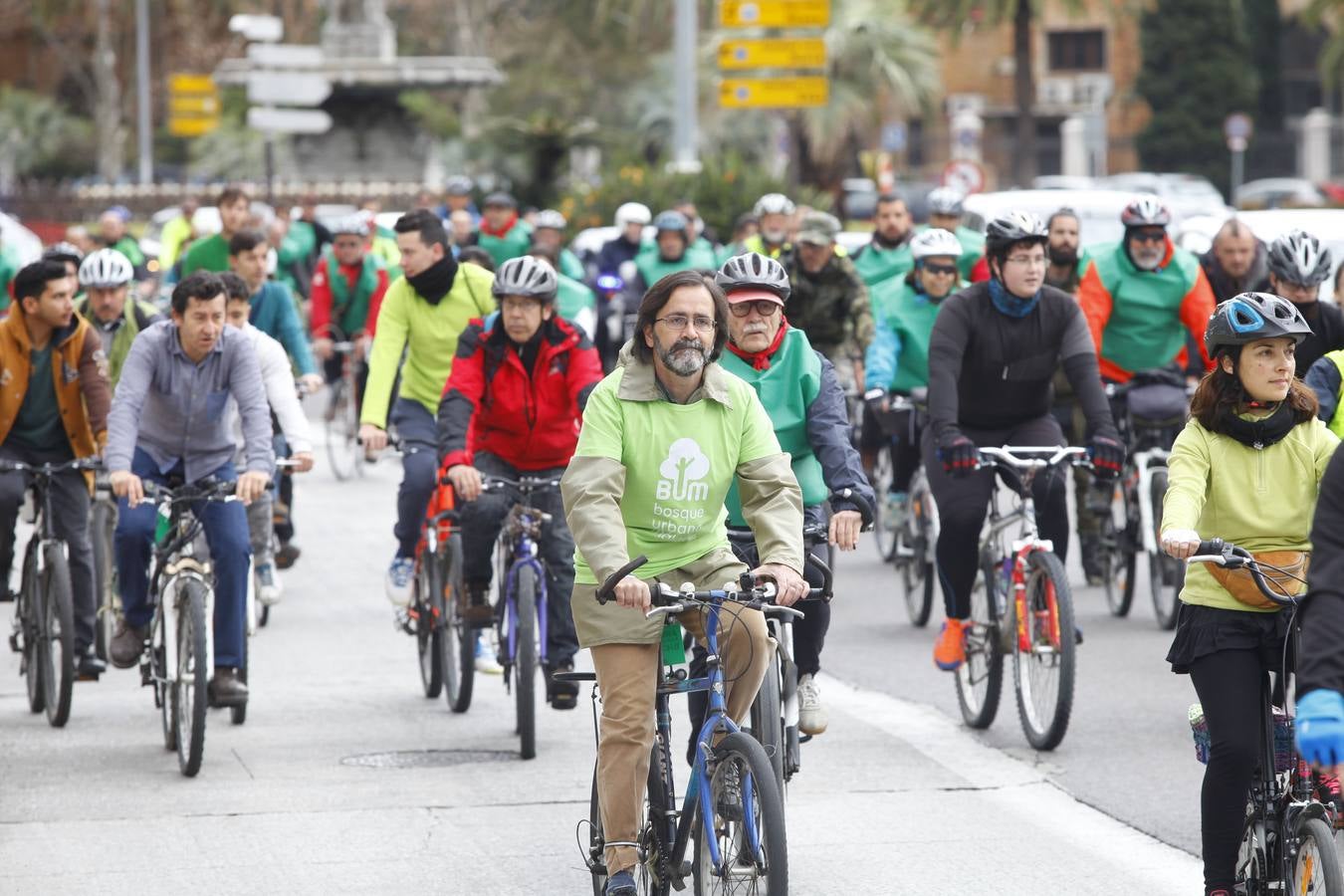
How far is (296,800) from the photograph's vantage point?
8.08 meters

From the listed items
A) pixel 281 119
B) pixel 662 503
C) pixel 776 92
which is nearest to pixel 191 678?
pixel 662 503

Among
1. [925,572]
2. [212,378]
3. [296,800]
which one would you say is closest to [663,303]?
[296,800]

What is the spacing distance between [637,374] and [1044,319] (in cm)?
347

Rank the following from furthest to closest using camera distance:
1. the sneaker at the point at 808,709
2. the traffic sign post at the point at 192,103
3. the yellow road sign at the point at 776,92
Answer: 1. the traffic sign post at the point at 192,103
2. the yellow road sign at the point at 776,92
3. the sneaker at the point at 808,709

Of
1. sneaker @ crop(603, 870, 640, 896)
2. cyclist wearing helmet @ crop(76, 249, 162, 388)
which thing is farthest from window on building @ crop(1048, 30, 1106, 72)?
sneaker @ crop(603, 870, 640, 896)

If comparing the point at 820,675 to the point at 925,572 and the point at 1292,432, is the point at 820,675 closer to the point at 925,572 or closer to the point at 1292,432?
the point at 925,572

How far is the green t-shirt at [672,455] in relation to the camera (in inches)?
234

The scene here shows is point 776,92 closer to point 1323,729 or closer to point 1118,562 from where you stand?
point 1118,562

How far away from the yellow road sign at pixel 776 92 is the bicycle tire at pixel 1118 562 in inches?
727

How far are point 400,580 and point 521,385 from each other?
5.98 ft

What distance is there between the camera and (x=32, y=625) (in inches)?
378

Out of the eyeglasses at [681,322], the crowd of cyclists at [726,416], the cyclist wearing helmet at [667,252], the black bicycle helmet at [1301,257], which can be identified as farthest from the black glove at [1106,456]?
the cyclist wearing helmet at [667,252]

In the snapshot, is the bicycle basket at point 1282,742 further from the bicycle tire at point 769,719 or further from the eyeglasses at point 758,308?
the eyeglasses at point 758,308

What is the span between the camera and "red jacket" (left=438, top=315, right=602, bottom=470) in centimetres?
892
